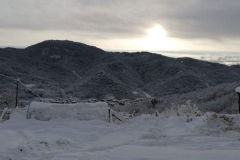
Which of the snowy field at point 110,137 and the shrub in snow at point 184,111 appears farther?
the shrub in snow at point 184,111

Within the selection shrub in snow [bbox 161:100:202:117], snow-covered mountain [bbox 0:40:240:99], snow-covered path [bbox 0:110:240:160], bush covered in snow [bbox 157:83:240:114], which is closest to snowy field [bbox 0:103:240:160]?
snow-covered path [bbox 0:110:240:160]

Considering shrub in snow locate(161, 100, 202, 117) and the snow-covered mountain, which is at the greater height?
the snow-covered mountain

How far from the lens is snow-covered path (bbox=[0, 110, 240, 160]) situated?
8133 mm

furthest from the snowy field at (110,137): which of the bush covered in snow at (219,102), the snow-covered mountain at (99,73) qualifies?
the snow-covered mountain at (99,73)

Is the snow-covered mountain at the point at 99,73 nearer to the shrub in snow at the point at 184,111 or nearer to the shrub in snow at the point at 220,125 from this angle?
the shrub in snow at the point at 184,111

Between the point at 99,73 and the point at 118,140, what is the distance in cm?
6670

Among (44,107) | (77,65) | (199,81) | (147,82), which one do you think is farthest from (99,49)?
(44,107)

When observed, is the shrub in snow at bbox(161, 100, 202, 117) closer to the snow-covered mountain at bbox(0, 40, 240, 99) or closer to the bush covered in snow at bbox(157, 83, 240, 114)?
the bush covered in snow at bbox(157, 83, 240, 114)

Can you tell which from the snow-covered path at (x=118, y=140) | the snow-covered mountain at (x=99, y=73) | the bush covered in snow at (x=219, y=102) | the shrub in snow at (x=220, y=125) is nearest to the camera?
the snow-covered path at (x=118, y=140)

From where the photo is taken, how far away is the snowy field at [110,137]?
322 inches

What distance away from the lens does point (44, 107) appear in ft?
49.4

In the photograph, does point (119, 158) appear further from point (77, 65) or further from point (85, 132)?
point (77, 65)

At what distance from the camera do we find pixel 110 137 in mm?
11828

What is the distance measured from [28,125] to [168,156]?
27.1 ft
